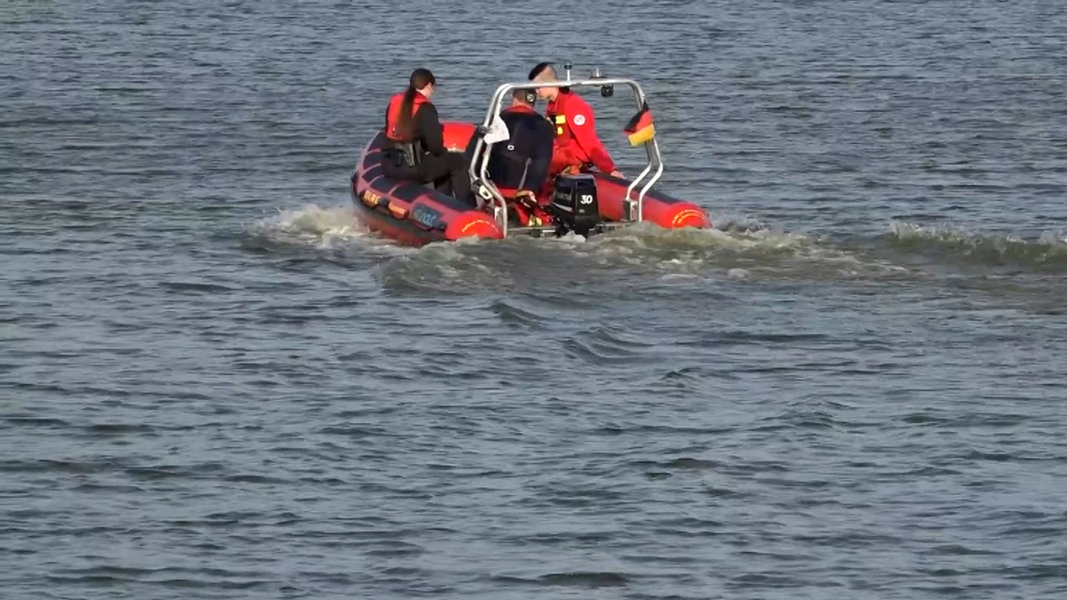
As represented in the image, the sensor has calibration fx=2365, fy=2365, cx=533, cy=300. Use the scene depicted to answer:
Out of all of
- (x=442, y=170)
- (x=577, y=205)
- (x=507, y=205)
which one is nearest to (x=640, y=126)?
(x=577, y=205)

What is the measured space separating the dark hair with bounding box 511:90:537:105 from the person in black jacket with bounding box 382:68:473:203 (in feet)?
2.09

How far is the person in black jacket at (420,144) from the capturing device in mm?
18250

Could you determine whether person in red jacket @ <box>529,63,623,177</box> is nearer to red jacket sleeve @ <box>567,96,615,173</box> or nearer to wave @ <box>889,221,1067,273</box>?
red jacket sleeve @ <box>567,96,615,173</box>

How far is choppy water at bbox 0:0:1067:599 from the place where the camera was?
10836 mm

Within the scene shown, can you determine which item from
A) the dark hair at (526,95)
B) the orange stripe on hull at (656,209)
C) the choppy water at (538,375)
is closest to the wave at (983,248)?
the choppy water at (538,375)

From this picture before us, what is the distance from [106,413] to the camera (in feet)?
43.4

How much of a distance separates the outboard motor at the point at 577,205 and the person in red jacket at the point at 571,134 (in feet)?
2.06

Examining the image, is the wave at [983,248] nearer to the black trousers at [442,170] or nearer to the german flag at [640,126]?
the german flag at [640,126]

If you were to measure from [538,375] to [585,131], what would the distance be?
478 cm

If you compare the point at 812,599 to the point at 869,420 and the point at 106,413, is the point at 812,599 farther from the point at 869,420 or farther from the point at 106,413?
the point at 106,413

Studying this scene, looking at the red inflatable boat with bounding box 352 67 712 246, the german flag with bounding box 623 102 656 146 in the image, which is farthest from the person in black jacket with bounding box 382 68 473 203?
the german flag with bounding box 623 102 656 146

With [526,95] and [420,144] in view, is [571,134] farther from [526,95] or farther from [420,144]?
[420,144]

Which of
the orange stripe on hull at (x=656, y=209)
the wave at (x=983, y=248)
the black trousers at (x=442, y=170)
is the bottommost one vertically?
the wave at (x=983, y=248)

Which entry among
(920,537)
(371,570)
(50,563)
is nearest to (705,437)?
(920,537)
